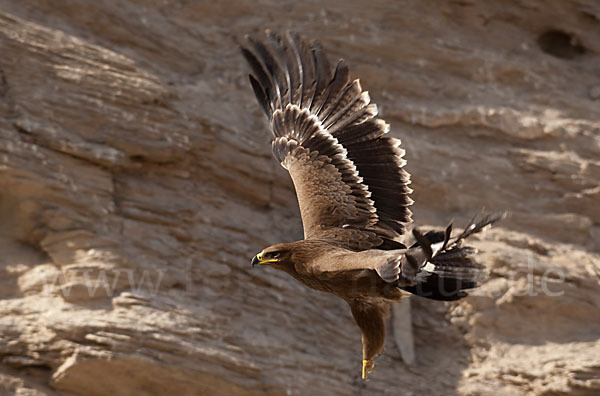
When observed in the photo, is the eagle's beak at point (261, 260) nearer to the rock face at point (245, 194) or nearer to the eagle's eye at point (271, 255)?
the eagle's eye at point (271, 255)

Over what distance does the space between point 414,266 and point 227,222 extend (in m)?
5.14

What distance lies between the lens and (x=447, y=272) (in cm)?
544

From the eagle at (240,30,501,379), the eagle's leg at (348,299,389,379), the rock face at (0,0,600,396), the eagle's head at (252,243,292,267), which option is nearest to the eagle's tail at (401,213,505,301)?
the eagle at (240,30,501,379)

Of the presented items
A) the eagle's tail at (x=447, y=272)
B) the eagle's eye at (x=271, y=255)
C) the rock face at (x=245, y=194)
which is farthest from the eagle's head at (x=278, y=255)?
the rock face at (x=245, y=194)

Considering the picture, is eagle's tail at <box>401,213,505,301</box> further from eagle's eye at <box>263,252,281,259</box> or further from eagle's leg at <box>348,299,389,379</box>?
eagle's eye at <box>263,252,281,259</box>

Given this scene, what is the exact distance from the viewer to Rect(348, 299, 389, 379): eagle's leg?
6.33m

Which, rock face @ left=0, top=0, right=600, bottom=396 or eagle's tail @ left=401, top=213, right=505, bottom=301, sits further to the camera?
rock face @ left=0, top=0, right=600, bottom=396

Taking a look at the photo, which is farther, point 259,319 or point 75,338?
point 259,319

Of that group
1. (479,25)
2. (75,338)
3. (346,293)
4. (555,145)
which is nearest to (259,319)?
(75,338)

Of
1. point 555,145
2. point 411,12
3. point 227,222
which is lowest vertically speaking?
point 227,222

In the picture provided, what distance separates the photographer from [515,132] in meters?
11.6

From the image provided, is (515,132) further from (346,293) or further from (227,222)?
(346,293)

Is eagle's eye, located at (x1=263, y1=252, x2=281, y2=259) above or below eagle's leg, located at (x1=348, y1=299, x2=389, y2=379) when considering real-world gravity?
above

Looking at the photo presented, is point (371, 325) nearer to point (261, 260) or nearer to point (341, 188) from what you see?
point (261, 260)
